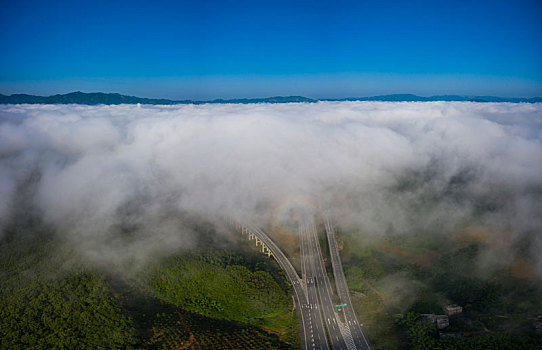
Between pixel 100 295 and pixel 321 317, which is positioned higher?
pixel 100 295

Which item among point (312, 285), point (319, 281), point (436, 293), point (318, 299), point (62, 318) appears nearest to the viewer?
point (62, 318)

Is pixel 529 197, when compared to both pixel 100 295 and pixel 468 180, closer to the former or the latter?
pixel 468 180

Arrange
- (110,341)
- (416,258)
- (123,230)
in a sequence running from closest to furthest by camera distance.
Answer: (110,341) < (416,258) < (123,230)

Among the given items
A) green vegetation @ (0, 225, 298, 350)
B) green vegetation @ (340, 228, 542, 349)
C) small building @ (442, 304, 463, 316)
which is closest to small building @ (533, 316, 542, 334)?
green vegetation @ (340, 228, 542, 349)

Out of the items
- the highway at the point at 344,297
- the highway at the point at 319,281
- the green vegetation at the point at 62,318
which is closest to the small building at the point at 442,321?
the highway at the point at 344,297

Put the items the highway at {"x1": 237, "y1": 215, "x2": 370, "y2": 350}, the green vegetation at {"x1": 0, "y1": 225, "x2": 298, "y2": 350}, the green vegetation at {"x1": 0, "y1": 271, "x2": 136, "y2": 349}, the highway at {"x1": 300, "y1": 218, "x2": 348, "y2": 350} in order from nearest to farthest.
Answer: the green vegetation at {"x1": 0, "y1": 271, "x2": 136, "y2": 349}
the green vegetation at {"x1": 0, "y1": 225, "x2": 298, "y2": 350}
the highway at {"x1": 237, "y1": 215, "x2": 370, "y2": 350}
the highway at {"x1": 300, "y1": 218, "x2": 348, "y2": 350}

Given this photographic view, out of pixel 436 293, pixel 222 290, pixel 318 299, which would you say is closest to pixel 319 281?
pixel 318 299

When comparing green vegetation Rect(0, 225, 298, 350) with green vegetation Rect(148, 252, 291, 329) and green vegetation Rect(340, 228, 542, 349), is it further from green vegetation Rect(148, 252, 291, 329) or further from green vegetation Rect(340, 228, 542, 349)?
green vegetation Rect(340, 228, 542, 349)

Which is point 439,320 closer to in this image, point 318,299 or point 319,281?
point 318,299

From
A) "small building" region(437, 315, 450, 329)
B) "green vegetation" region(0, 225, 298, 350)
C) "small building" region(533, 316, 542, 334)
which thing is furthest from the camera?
"small building" region(437, 315, 450, 329)

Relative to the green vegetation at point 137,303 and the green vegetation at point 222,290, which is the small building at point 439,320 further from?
the green vegetation at point 222,290

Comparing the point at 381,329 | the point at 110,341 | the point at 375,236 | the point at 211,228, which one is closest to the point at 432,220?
the point at 375,236
